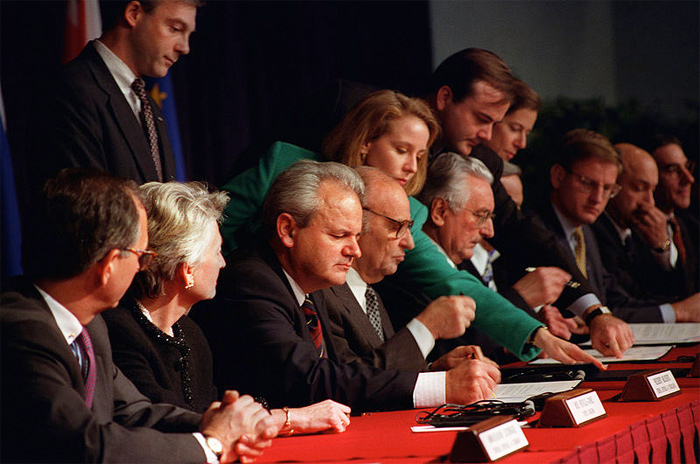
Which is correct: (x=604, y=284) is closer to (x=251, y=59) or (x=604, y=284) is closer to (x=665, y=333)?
(x=665, y=333)

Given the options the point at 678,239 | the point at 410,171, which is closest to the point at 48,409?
the point at 410,171

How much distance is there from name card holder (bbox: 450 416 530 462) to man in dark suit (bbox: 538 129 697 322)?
2.81 metres

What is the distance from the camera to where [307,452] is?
1.82 meters

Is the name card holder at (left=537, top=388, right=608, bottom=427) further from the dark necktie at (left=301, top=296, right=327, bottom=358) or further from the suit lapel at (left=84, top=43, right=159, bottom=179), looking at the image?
the suit lapel at (left=84, top=43, right=159, bottom=179)

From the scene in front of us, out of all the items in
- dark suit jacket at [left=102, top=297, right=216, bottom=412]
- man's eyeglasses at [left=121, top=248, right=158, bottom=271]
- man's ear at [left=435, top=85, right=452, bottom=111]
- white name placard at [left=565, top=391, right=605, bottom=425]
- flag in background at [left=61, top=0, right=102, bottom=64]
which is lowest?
white name placard at [left=565, top=391, right=605, bottom=425]

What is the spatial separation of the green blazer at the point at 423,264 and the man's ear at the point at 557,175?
4.88 feet

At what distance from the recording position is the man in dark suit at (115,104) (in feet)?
8.27

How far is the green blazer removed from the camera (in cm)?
277

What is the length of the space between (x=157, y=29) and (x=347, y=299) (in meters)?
1.03

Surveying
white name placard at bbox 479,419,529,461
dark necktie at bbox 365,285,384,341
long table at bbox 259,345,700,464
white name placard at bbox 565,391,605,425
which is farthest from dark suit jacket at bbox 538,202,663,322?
white name placard at bbox 479,419,529,461

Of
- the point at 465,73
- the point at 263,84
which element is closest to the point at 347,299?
the point at 465,73

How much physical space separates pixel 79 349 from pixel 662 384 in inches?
59.6

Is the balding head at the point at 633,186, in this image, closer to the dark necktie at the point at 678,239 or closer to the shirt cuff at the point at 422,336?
the dark necktie at the point at 678,239

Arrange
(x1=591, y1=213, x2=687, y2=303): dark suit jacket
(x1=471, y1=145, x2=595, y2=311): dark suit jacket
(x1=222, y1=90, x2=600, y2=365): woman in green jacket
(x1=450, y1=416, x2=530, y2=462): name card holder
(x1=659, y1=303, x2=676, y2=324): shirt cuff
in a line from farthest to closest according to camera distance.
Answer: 1. (x1=591, y1=213, x2=687, y2=303): dark suit jacket
2. (x1=659, y1=303, x2=676, y2=324): shirt cuff
3. (x1=471, y1=145, x2=595, y2=311): dark suit jacket
4. (x1=222, y1=90, x2=600, y2=365): woman in green jacket
5. (x1=450, y1=416, x2=530, y2=462): name card holder
